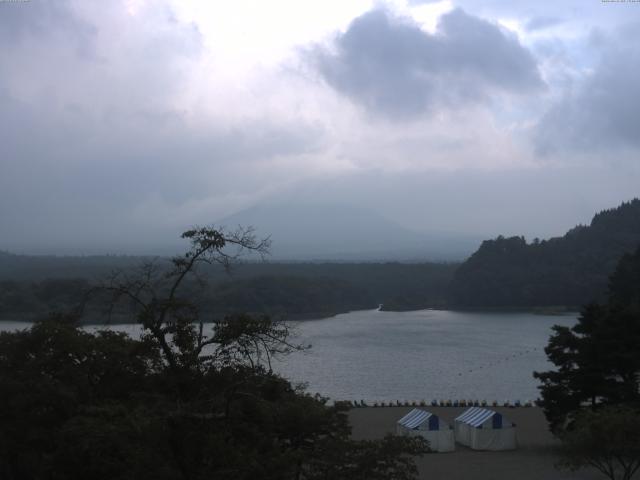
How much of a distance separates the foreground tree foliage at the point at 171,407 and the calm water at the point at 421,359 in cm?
905

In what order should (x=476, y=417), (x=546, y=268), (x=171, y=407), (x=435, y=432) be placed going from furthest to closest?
(x=546, y=268) → (x=476, y=417) → (x=435, y=432) → (x=171, y=407)

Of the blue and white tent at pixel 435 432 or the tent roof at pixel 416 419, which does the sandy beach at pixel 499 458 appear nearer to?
the blue and white tent at pixel 435 432

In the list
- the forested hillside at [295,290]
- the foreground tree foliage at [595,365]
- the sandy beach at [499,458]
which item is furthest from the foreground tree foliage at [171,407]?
the forested hillside at [295,290]

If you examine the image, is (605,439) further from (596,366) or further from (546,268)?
(546,268)

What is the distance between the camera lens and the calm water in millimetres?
21016

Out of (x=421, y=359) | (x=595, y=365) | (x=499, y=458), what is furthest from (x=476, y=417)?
(x=421, y=359)

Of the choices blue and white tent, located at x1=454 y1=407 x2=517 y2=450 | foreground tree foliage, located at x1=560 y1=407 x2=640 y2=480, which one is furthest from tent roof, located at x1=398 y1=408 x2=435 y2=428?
foreground tree foliage, located at x1=560 y1=407 x2=640 y2=480

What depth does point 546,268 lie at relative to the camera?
55812 mm

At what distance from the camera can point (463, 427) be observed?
12.7m

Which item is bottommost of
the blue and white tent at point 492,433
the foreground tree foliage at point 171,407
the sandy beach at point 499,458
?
the sandy beach at point 499,458

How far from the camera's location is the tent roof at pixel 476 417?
40.2ft

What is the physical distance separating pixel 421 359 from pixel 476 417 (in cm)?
1532

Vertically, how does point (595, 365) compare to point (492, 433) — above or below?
above

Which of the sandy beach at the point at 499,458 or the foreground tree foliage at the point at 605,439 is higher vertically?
the foreground tree foliage at the point at 605,439
